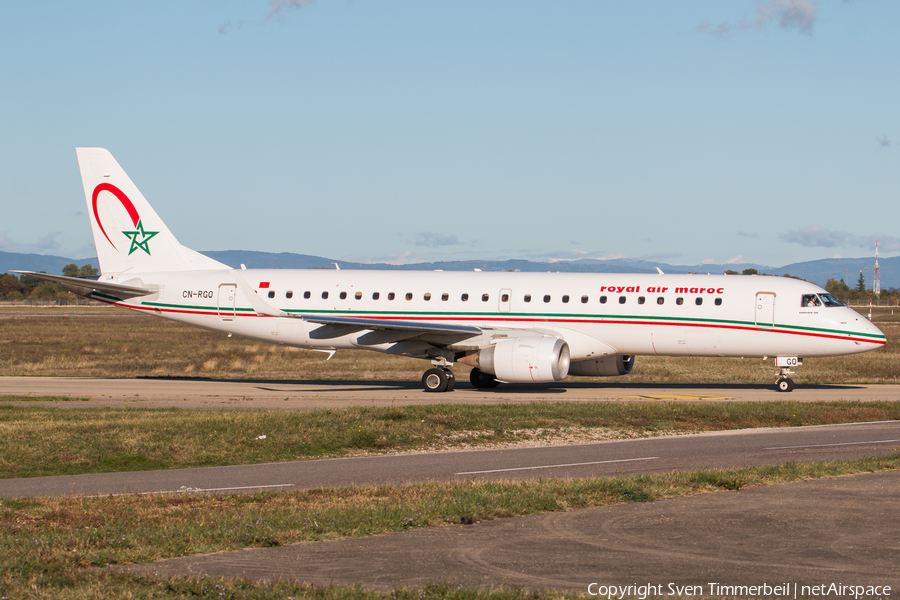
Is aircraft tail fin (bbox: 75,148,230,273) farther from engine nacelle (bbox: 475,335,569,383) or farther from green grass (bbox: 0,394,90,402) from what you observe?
engine nacelle (bbox: 475,335,569,383)

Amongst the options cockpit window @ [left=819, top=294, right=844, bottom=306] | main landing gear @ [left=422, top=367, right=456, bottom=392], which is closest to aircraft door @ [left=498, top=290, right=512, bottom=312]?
main landing gear @ [left=422, top=367, right=456, bottom=392]

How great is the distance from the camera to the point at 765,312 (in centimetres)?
2811

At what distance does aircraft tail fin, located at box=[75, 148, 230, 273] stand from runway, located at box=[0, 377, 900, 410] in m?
4.38

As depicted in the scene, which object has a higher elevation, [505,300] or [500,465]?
[505,300]

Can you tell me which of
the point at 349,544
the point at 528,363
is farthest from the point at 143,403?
the point at 349,544

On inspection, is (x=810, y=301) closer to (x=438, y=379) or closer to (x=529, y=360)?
(x=529, y=360)

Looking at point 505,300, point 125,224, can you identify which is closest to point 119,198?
point 125,224

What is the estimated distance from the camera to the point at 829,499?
11930 millimetres

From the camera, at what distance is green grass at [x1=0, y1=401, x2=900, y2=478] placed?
16.8 meters

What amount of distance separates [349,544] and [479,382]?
72.3ft

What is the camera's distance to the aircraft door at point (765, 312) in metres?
28.0

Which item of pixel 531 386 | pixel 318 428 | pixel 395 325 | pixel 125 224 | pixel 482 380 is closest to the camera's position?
pixel 318 428

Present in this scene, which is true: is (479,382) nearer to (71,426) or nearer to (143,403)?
(143,403)

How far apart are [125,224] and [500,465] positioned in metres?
22.7
